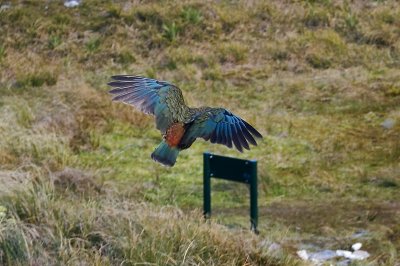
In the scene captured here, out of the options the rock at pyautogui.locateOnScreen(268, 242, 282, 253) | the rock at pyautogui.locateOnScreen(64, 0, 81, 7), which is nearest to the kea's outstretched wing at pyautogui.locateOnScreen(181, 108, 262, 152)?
the rock at pyautogui.locateOnScreen(268, 242, 282, 253)

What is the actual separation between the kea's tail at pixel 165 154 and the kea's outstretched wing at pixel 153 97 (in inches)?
2.4

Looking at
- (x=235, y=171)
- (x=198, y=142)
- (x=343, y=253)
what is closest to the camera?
(x=343, y=253)

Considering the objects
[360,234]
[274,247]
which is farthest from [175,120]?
[360,234]

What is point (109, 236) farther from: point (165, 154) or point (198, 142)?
point (198, 142)

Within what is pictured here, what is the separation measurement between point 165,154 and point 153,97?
40 centimetres

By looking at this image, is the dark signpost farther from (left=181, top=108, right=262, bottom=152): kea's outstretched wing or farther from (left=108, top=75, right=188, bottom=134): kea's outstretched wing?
(left=181, top=108, right=262, bottom=152): kea's outstretched wing

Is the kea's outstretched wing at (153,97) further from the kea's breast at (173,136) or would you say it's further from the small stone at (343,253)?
the small stone at (343,253)

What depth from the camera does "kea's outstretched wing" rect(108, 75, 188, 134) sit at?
2986 mm

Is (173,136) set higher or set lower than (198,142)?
higher

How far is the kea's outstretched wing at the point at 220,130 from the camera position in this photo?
2.87 meters

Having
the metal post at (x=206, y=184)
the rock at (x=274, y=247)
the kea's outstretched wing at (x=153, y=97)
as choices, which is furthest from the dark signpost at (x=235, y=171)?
the kea's outstretched wing at (x=153, y=97)

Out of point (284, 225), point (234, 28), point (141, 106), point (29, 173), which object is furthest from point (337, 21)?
point (141, 106)

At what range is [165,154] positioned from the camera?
2826 millimetres

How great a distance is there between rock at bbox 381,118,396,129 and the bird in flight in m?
7.15
